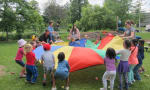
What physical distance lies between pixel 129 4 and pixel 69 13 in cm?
1957

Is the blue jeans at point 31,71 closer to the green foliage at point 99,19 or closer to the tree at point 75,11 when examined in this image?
the green foliage at point 99,19

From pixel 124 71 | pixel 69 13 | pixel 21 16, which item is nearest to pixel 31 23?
pixel 21 16

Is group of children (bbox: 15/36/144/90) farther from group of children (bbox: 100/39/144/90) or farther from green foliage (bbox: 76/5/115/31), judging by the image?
green foliage (bbox: 76/5/115/31)

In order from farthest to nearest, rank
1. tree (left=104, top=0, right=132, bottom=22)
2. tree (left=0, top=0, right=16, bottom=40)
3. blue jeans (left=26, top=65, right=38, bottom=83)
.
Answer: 1. tree (left=104, top=0, right=132, bottom=22)
2. tree (left=0, top=0, right=16, bottom=40)
3. blue jeans (left=26, top=65, right=38, bottom=83)

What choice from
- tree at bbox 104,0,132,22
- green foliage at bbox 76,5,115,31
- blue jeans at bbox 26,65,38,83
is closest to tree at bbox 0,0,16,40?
green foliage at bbox 76,5,115,31

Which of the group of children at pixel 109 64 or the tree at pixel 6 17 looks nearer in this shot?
the group of children at pixel 109 64

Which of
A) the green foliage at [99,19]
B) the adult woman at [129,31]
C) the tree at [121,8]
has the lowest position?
the adult woman at [129,31]

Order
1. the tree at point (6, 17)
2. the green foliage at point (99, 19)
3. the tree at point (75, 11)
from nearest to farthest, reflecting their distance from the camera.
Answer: the tree at point (6, 17)
the green foliage at point (99, 19)
the tree at point (75, 11)

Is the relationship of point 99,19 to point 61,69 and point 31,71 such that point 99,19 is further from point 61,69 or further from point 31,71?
point 61,69

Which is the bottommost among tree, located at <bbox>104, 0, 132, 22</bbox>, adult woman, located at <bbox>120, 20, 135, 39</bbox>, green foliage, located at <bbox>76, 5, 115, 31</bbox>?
adult woman, located at <bbox>120, 20, 135, 39</bbox>

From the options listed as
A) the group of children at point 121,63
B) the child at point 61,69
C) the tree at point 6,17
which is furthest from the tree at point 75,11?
the child at point 61,69

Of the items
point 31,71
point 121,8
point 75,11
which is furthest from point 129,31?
point 75,11

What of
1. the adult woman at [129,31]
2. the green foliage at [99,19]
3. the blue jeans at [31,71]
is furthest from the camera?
the green foliage at [99,19]

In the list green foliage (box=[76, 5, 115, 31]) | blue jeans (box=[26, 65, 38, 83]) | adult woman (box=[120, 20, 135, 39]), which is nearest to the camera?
blue jeans (box=[26, 65, 38, 83])
